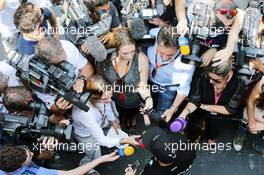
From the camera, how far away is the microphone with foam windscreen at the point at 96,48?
359cm

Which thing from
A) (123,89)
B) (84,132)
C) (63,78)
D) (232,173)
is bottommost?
(232,173)

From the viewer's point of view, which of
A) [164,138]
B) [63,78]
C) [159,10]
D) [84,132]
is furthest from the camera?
[159,10]

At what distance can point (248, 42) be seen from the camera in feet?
11.6

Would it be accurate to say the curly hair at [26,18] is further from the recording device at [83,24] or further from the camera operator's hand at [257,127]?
the camera operator's hand at [257,127]

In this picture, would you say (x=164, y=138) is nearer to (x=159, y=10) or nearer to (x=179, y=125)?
(x=179, y=125)

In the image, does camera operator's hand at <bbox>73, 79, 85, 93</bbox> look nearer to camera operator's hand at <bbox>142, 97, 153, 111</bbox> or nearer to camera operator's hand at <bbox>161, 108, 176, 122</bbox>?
camera operator's hand at <bbox>142, 97, 153, 111</bbox>

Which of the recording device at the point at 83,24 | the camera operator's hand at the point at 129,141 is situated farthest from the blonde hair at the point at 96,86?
the camera operator's hand at the point at 129,141

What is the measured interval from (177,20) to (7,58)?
159 cm

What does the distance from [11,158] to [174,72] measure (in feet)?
5.03

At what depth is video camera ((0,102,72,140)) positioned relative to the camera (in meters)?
3.36

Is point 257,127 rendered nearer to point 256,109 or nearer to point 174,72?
point 256,109

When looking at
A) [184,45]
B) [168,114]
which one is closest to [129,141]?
[168,114]

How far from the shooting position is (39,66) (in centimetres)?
329

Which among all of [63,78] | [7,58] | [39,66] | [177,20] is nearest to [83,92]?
[63,78]
